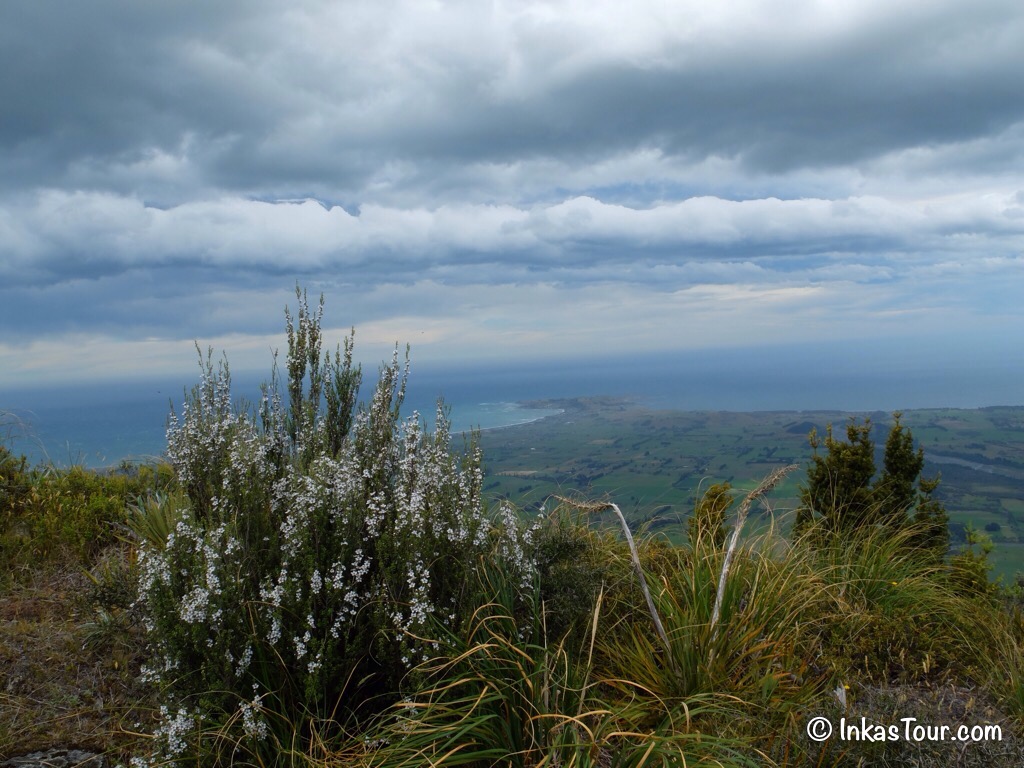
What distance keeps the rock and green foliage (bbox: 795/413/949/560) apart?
22.2 feet

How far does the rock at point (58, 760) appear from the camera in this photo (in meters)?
3.52

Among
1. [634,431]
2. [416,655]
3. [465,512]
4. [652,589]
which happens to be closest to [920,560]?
[652,589]

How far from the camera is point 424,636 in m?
3.55

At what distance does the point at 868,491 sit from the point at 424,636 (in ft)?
21.7

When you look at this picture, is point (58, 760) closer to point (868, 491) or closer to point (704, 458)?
point (868, 491)

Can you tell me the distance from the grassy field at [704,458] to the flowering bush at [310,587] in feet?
5.81

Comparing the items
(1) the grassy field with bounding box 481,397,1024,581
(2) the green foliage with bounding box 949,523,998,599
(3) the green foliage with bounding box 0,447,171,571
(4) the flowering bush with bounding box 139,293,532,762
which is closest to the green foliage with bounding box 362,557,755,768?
(4) the flowering bush with bounding box 139,293,532,762

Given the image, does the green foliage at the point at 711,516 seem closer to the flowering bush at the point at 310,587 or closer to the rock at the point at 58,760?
the flowering bush at the point at 310,587

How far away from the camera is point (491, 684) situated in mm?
3209

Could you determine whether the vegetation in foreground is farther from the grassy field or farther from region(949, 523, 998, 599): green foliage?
the grassy field

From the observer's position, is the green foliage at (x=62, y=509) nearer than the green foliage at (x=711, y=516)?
Yes

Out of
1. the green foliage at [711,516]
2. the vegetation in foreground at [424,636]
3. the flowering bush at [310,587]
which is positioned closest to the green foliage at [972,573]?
the vegetation in foreground at [424,636]

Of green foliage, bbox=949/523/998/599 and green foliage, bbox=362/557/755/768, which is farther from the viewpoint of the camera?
green foliage, bbox=949/523/998/599

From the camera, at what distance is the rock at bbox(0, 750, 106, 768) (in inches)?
138
